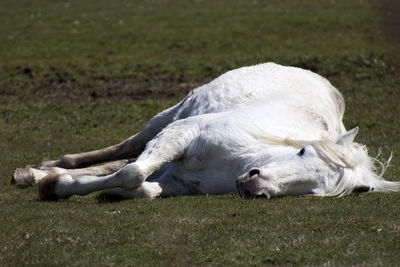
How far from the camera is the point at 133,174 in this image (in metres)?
6.86

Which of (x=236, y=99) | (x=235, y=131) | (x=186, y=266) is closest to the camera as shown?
(x=186, y=266)

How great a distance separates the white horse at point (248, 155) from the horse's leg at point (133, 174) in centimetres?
1

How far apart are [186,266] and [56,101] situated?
13.4 m

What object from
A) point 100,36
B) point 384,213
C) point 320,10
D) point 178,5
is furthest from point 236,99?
point 178,5

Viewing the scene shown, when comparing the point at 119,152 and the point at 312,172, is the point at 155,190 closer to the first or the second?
the point at 312,172

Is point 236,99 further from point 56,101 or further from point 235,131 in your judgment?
Answer: point 56,101

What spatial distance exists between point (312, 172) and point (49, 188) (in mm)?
2888

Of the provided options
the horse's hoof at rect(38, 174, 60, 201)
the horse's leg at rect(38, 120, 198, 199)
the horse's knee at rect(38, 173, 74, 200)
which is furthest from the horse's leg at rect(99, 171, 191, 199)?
the horse's hoof at rect(38, 174, 60, 201)

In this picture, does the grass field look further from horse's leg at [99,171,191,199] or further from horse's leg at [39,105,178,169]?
horse's leg at [39,105,178,169]

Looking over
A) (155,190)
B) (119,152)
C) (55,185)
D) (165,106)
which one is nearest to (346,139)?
(155,190)

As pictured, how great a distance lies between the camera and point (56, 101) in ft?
56.3

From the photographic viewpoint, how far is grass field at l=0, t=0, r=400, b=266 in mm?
4844

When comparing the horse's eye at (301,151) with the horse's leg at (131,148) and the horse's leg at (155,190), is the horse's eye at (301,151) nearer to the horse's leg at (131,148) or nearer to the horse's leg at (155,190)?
the horse's leg at (155,190)

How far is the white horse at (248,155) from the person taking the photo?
666 centimetres
